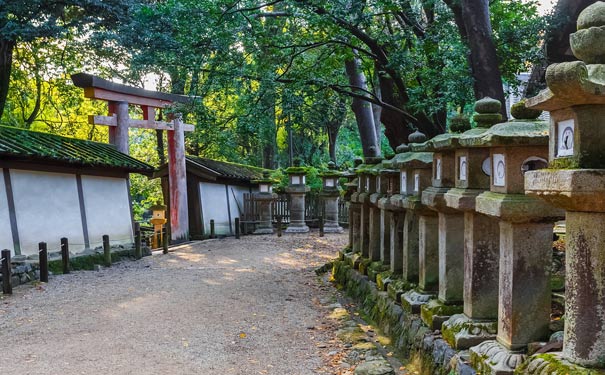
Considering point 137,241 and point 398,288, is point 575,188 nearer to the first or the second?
point 398,288

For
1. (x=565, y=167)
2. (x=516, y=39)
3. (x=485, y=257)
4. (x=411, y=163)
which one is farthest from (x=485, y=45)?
(x=565, y=167)

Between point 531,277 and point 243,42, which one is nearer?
point 531,277

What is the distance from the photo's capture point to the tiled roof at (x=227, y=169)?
823 inches

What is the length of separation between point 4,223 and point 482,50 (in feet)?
33.9

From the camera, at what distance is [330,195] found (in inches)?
876

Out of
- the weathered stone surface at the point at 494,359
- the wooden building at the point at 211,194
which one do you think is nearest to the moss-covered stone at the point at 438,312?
the weathered stone surface at the point at 494,359

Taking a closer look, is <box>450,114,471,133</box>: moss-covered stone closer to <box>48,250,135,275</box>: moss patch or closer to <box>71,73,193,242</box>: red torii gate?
<box>48,250,135,275</box>: moss patch

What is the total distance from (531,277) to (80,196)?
1224 centimetres

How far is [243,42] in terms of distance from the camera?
11.0 metres

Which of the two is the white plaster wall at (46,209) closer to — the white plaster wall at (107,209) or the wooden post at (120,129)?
the white plaster wall at (107,209)

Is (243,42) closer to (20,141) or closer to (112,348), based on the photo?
(20,141)

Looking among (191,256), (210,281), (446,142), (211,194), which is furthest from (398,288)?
(211,194)

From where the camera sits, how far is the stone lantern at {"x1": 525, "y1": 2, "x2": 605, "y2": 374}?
2.85m

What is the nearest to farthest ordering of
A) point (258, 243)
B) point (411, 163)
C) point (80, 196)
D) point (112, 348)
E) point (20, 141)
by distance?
point (112, 348)
point (411, 163)
point (20, 141)
point (80, 196)
point (258, 243)
